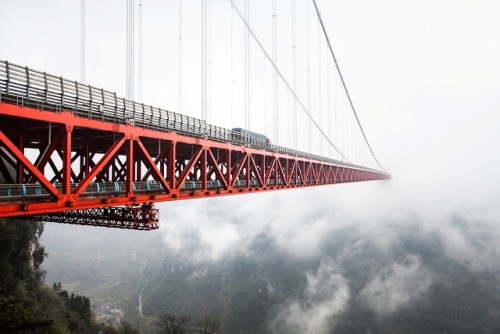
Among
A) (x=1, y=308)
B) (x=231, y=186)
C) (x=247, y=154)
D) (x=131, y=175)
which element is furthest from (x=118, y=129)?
(x=1, y=308)

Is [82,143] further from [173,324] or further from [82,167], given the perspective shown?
[173,324]

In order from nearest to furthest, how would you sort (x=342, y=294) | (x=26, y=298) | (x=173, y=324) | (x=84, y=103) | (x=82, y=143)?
(x=84, y=103), (x=82, y=143), (x=26, y=298), (x=173, y=324), (x=342, y=294)

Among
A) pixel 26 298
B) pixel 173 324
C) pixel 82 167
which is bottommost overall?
pixel 173 324

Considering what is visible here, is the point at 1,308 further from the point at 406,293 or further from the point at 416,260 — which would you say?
the point at 416,260

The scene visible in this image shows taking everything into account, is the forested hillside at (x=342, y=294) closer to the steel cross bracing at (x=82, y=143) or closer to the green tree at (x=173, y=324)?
the green tree at (x=173, y=324)

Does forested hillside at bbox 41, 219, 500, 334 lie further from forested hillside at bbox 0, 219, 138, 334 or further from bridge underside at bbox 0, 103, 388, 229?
bridge underside at bbox 0, 103, 388, 229

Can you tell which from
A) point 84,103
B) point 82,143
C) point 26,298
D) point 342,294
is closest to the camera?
point 84,103

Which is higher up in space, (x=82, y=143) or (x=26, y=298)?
(x=82, y=143)

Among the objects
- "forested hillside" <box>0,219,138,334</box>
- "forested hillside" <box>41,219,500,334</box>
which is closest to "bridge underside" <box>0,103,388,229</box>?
"forested hillside" <box>0,219,138,334</box>

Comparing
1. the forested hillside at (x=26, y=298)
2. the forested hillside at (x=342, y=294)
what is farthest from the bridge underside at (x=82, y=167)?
the forested hillside at (x=342, y=294)

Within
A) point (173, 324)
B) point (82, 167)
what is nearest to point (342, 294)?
point (173, 324)

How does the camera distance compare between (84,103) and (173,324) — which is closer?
(84,103)
